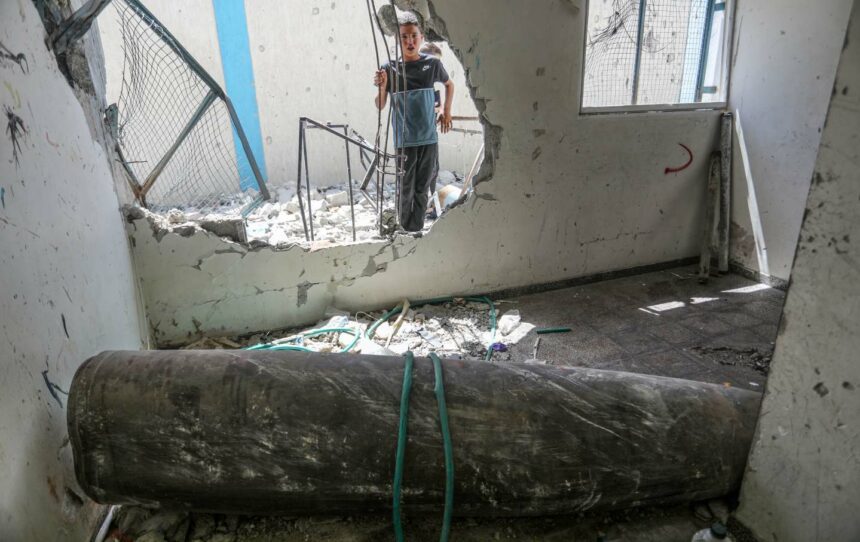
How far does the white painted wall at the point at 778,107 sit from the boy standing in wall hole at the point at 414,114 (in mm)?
2162

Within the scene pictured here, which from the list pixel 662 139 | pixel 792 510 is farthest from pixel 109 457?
pixel 662 139

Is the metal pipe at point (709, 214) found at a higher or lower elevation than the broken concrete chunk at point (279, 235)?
higher

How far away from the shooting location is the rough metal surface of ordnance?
4.61 feet

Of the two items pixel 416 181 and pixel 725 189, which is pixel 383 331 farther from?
pixel 725 189

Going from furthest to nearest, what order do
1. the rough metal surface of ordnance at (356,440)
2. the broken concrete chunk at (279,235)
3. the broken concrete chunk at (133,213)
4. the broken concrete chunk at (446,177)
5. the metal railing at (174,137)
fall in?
the broken concrete chunk at (446,177)
the broken concrete chunk at (279,235)
the metal railing at (174,137)
the broken concrete chunk at (133,213)
the rough metal surface of ordnance at (356,440)

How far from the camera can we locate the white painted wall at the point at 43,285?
4.25ft

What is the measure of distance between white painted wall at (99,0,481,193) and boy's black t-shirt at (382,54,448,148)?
3.71 meters

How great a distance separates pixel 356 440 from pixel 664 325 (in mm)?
2380

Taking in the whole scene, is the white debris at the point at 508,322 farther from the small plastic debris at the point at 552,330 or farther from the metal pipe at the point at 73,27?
the metal pipe at the point at 73,27

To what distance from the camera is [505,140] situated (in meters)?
3.07

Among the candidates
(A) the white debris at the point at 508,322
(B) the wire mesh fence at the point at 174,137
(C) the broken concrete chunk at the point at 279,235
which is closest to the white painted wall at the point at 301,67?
(B) the wire mesh fence at the point at 174,137

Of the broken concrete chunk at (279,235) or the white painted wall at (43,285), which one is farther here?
the broken concrete chunk at (279,235)

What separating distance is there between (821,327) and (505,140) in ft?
7.04

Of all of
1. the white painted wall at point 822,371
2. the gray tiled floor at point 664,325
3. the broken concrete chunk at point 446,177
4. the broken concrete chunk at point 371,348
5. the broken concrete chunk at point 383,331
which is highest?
the white painted wall at point 822,371
